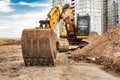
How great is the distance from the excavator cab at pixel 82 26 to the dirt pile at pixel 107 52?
6805mm

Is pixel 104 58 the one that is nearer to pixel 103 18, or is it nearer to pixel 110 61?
pixel 110 61

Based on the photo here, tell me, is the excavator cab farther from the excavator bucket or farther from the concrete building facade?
the concrete building facade

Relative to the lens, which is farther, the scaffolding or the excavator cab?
the scaffolding

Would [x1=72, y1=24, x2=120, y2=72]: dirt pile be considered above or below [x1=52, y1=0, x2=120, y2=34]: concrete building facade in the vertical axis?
below

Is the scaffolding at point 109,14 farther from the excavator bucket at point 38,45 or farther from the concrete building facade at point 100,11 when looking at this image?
the excavator bucket at point 38,45

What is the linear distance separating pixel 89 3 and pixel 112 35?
161 feet

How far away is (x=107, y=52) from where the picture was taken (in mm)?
16531

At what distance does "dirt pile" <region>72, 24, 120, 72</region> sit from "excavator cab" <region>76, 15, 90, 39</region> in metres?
6.81

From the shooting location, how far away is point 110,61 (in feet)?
47.4

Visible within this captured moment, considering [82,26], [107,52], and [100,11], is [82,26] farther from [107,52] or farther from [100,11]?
[100,11]

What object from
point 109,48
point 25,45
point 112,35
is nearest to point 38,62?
point 25,45

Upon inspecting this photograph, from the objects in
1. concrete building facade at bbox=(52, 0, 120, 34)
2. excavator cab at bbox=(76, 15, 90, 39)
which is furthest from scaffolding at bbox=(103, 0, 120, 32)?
excavator cab at bbox=(76, 15, 90, 39)

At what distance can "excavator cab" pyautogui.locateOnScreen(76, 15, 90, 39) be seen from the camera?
26.9 m

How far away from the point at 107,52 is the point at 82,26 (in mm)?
10627
